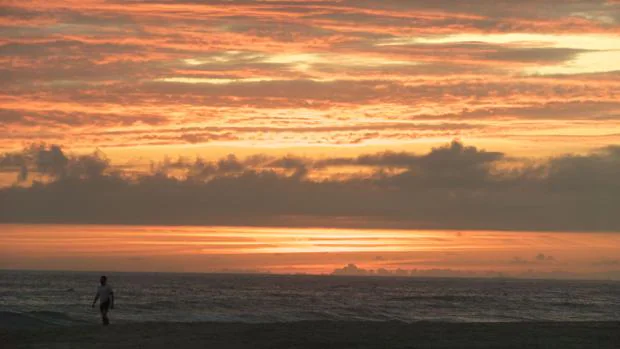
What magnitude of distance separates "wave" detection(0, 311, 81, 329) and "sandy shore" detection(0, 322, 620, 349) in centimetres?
1537

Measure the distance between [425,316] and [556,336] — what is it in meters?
33.8

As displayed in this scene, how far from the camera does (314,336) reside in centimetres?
2933

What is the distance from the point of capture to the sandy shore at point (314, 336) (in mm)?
27359

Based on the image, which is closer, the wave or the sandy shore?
the sandy shore

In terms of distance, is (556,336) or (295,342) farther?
(556,336)

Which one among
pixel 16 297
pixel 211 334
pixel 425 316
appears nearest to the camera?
pixel 211 334

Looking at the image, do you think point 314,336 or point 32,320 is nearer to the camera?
point 314,336

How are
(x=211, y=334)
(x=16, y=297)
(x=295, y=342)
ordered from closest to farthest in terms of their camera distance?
(x=295, y=342)
(x=211, y=334)
(x=16, y=297)

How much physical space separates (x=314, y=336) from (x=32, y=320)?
24.0 m

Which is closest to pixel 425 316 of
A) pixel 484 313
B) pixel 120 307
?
pixel 484 313

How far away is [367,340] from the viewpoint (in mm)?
28438

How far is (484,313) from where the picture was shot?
66938 mm

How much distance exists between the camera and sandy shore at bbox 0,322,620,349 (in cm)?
2736

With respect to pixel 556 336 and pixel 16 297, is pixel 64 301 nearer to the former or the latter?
pixel 16 297
